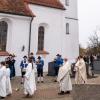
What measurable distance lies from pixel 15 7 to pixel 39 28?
3.62m

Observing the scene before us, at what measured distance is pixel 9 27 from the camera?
88.9 feet

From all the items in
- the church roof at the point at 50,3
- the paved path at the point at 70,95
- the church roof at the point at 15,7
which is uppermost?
the church roof at the point at 50,3

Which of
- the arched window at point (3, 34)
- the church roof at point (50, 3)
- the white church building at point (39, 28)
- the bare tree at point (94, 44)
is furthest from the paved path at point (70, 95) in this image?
the bare tree at point (94, 44)

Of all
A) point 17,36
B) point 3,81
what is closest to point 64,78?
point 3,81

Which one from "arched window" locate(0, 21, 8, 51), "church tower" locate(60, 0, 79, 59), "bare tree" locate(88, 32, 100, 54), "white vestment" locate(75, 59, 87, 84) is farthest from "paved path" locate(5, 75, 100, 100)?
"bare tree" locate(88, 32, 100, 54)

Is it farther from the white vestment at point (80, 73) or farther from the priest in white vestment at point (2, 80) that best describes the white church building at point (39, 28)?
the white vestment at point (80, 73)

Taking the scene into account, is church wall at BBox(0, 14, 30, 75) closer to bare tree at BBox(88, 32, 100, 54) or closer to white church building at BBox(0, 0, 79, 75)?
white church building at BBox(0, 0, 79, 75)

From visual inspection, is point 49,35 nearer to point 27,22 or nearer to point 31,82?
point 27,22

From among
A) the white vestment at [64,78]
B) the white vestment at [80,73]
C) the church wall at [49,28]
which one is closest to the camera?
the white vestment at [64,78]

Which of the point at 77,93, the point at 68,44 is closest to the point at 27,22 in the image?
the point at 68,44

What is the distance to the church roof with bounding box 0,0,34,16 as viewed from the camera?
26572mm

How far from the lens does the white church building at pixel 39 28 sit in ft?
88.3

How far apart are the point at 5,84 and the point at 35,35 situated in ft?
43.3

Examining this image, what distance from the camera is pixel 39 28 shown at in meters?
30.1
